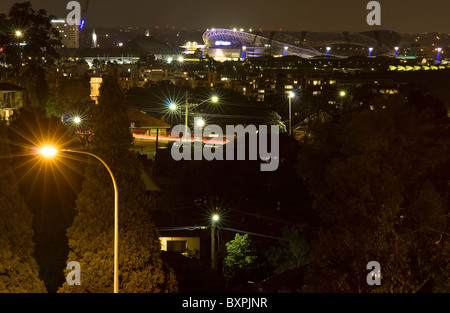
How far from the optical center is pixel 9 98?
22.1 meters

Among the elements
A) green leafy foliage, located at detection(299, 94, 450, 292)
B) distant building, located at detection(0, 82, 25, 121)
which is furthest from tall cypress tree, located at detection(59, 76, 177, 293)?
distant building, located at detection(0, 82, 25, 121)

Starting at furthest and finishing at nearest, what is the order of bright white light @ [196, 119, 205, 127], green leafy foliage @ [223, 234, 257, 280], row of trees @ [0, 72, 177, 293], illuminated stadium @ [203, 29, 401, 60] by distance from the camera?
illuminated stadium @ [203, 29, 401, 60], bright white light @ [196, 119, 205, 127], green leafy foliage @ [223, 234, 257, 280], row of trees @ [0, 72, 177, 293]

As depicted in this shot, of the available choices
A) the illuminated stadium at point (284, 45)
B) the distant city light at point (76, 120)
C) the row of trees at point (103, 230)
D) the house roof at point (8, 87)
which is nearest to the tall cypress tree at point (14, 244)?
the row of trees at point (103, 230)

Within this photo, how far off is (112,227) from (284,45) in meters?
111

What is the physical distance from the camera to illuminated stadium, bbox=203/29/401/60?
116m

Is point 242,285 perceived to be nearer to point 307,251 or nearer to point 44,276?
point 307,251

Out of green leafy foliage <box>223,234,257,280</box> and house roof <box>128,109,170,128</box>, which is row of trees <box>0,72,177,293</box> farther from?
house roof <box>128,109,170,128</box>

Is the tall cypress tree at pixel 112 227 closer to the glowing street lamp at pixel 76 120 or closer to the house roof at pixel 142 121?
the house roof at pixel 142 121

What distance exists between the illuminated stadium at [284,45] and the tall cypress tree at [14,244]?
106 meters

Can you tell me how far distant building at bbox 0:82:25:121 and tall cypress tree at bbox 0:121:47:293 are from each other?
14.7m

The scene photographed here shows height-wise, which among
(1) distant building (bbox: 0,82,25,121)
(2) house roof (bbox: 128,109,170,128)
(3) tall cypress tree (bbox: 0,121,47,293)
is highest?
(1) distant building (bbox: 0,82,25,121)

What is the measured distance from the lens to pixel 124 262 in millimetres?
7637

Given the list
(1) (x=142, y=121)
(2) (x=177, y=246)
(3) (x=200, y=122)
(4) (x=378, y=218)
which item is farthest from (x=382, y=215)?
(3) (x=200, y=122)

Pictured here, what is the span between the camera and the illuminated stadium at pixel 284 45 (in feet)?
379
